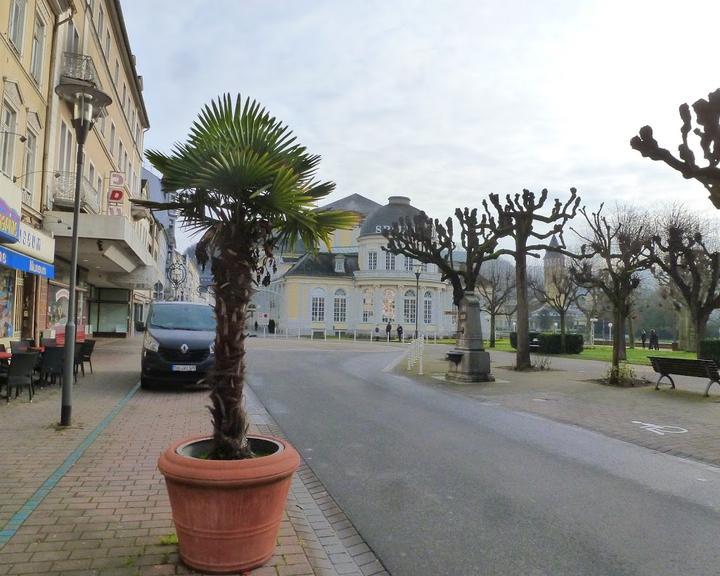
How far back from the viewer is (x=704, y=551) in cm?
441

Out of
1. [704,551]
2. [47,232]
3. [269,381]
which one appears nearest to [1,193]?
[47,232]

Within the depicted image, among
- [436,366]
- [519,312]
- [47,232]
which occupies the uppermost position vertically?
[47,232]

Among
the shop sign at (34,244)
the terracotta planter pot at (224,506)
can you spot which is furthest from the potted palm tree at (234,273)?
the shop sign at (34,244)

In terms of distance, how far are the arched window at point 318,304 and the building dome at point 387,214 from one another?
782 centimetres

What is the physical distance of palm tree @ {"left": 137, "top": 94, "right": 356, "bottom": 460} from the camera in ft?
13.0

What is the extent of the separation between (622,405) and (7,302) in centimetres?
1537

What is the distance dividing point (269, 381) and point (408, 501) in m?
10.8

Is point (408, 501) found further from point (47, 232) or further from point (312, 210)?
point (47, 232)

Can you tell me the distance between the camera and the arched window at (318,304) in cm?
6238

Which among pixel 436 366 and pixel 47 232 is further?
pixel 436 366

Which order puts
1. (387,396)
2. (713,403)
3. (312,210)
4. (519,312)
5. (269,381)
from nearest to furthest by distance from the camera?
(312,210) → (713,403) → (387,396) → (269,381) → (519,312)

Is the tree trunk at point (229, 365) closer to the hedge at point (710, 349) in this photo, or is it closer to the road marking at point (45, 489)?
the road marking at point (45, 489)

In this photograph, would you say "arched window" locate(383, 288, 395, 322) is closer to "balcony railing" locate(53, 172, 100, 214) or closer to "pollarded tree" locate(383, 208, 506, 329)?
"pollarded tree" locate(383, 208, 506, 329)

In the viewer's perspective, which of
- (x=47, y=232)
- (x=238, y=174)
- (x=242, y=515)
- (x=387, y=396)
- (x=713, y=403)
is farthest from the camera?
(x=47, y=232)
